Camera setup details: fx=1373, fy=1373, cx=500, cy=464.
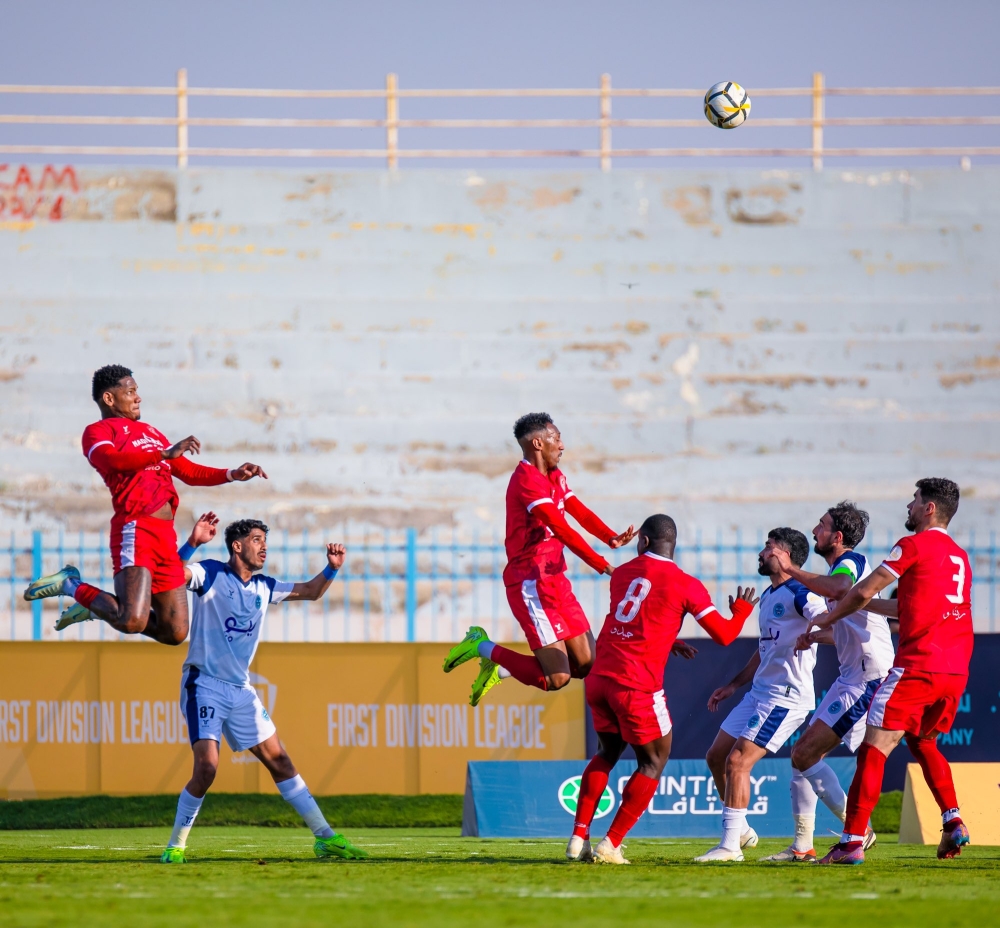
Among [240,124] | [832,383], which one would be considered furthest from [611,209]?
[240,124]

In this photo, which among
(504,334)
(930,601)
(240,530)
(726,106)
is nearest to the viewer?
(930,601)

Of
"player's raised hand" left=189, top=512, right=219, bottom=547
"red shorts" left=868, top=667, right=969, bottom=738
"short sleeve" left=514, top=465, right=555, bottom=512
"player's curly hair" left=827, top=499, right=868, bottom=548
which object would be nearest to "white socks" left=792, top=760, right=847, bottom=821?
"red shorts" left=868, top=667, right=969, bottom=738

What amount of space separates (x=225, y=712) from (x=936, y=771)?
4198 millimetres

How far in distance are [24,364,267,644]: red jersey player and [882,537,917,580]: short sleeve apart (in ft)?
12.2

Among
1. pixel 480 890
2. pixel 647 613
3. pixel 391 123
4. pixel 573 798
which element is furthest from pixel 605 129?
pixel 480 890

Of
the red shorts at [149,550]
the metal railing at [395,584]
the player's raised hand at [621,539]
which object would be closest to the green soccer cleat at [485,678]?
the player's raised hand at [621,539]

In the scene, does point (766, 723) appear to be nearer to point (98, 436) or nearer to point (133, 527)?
point (133, 527)

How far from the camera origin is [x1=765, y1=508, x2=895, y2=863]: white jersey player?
8.35 meters

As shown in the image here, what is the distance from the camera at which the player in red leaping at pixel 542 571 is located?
27.3ft

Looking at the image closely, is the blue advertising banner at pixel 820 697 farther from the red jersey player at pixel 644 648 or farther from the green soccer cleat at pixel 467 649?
the red jersey player at pixel 644 648

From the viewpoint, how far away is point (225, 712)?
8266 mm

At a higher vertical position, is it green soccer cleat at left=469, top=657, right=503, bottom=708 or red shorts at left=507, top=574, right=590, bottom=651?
red shorts at left=507, top=574, right=590, bottom=651

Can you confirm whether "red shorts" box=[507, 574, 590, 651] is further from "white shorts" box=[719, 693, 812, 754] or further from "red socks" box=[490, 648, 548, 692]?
"white shorts" box=[719, 693, 812, 754]

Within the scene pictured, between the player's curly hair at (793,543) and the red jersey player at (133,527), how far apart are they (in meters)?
3.19
